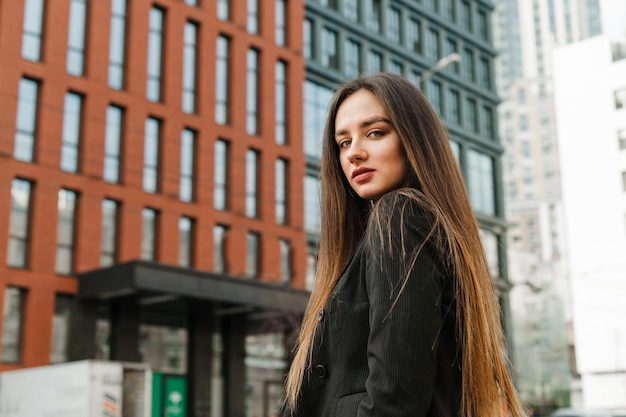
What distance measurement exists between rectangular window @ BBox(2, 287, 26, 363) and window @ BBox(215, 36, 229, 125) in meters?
10.6

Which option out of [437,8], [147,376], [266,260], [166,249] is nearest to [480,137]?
[437,8]

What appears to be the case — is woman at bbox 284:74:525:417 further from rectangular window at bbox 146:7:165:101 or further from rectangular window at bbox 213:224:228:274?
rectangular window at bbox 213:224:228:274

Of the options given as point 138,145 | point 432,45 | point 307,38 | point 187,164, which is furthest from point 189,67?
point 432,45

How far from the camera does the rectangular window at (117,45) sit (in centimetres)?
2989

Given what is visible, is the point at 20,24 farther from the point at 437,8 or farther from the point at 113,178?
the point at 437,8

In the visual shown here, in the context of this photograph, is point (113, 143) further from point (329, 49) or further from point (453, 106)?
point (453, 106)

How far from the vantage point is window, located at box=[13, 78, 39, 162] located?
26734 millimetres

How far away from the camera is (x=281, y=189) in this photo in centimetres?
3503

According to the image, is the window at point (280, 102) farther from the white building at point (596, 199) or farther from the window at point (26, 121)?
the white building at point (596, 199)

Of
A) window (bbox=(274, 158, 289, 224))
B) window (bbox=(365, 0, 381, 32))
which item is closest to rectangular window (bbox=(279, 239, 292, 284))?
window (bbox=(274, 158, 289, 224))

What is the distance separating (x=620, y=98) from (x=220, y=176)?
1686cm

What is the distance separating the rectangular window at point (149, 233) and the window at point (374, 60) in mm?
16633

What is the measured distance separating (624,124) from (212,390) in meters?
20.1

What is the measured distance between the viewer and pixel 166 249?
30.0 meters
